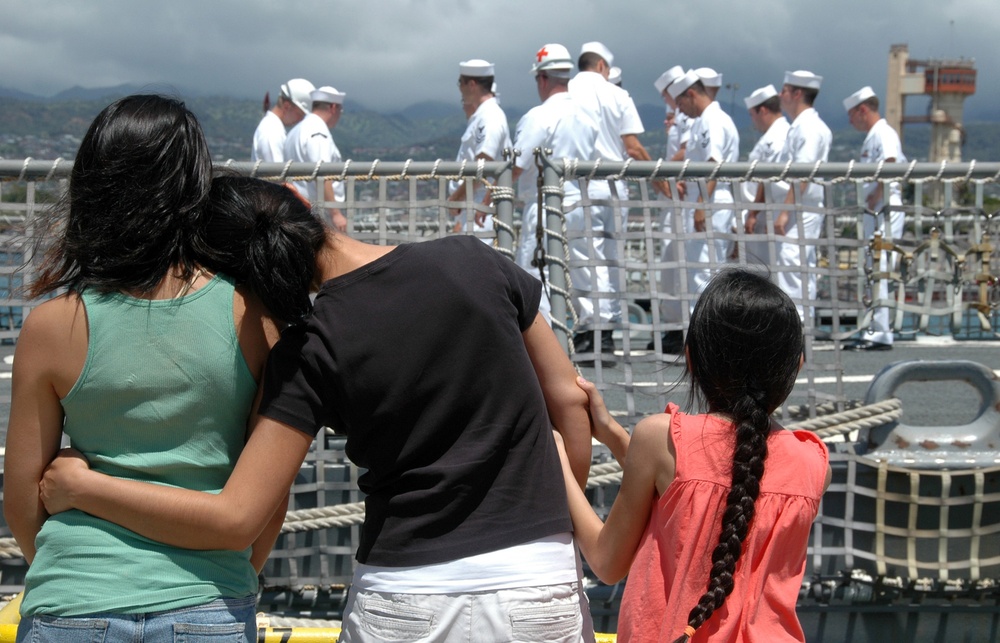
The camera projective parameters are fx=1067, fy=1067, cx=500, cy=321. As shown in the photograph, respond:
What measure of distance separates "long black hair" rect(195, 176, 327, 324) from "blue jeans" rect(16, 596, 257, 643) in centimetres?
55

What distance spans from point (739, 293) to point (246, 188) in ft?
3.17

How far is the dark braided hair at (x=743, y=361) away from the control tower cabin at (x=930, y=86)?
12360cm

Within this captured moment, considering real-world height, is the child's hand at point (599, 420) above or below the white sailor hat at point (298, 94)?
below

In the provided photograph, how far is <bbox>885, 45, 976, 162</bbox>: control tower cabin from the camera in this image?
125m

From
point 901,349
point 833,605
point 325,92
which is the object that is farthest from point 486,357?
point 325,92

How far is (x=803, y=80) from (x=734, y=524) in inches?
364

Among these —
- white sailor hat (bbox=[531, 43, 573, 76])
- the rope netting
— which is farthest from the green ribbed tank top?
white sailor hat (bbox=[531, 43, 573, 76])

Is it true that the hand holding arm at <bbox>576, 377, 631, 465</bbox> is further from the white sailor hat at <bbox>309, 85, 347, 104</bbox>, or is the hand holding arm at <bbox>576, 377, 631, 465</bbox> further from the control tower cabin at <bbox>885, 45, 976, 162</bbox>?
the control tower cabin at <bbox>885, 45, 976, 162</bbox>

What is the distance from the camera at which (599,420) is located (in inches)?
89.0

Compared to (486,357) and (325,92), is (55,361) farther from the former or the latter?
(325,92)

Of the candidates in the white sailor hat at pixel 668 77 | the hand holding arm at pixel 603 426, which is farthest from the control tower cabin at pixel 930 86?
the hand holding arm at pixel 603 426

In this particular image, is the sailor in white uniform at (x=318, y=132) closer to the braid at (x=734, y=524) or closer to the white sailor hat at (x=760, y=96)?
the white sailor hat at (x=760, y=96)

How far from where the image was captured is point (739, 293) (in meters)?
2.12

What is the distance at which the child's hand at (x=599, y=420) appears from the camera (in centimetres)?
223
